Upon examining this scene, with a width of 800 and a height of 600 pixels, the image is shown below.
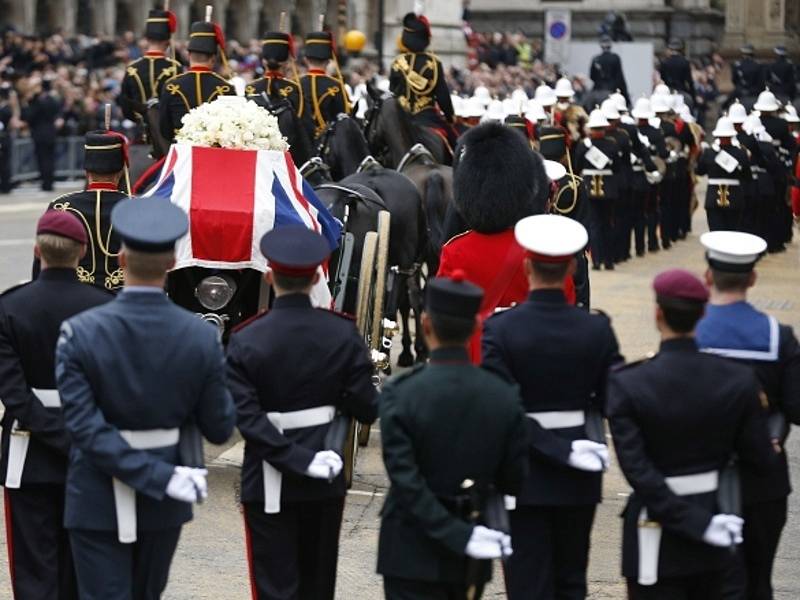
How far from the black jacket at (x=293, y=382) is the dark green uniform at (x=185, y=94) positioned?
23.9 ft

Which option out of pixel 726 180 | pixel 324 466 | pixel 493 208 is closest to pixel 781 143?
pixel 726 180

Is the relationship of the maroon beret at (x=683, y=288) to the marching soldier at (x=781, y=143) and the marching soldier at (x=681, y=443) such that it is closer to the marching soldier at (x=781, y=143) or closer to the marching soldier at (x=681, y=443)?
the marching soldier at (x=681, y=443)

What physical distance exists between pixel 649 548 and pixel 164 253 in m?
1.78

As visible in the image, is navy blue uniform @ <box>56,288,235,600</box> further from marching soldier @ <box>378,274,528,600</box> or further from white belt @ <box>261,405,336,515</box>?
marching soldier @ <box>378,274,528,600</box>

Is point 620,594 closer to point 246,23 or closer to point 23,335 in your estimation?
point 23,335

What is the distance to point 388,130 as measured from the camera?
1562 centimetres

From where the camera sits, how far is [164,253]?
21.5 feet

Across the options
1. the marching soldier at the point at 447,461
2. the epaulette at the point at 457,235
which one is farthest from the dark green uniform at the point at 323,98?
the marching soldier at the point at 447,461

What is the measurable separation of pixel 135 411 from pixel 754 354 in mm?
2139

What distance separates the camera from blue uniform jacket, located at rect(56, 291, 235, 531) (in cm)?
641

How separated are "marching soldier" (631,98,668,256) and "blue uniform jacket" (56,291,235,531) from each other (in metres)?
18.0

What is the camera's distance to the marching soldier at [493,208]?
8.30 meters

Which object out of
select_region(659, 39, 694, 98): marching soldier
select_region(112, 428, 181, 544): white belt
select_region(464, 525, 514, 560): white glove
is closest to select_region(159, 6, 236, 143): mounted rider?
select_region(112, 428, 181, 544): white belt

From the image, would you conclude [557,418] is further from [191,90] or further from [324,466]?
[191,90]
